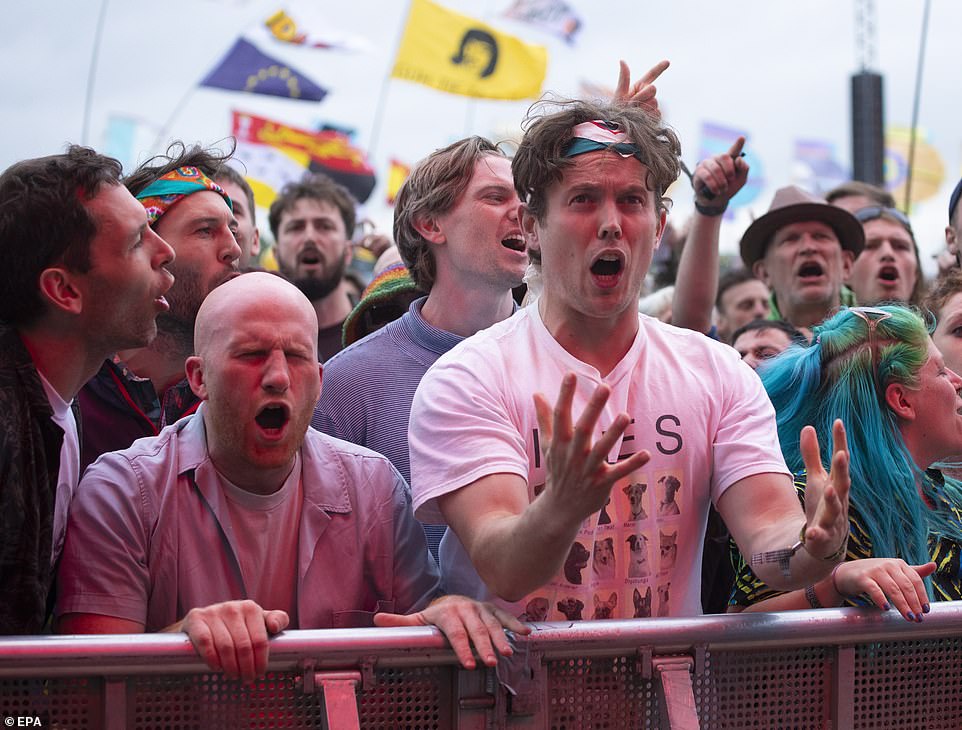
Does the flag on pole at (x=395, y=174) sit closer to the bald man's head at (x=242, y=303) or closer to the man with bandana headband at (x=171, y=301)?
the man with bandana headband at (x=171, y=301)

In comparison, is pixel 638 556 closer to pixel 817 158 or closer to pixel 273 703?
pixel 273 703

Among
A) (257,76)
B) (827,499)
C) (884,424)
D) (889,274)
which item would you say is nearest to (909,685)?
(827,499)

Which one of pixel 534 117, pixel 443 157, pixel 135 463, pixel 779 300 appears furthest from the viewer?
pixel 779 300

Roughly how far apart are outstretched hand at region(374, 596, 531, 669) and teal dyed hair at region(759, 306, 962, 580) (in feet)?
3.58

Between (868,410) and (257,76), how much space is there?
8057mm

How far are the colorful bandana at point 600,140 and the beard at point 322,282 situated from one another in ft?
10.4

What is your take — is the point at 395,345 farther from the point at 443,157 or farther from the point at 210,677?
the point at 210,677

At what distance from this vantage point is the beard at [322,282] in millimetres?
5699

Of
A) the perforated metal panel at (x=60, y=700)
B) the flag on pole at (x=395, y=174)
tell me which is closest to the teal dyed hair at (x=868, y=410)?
the perforated metal panel at (x=60, y=700)

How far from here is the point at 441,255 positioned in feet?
12.3

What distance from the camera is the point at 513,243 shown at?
364 centimetres

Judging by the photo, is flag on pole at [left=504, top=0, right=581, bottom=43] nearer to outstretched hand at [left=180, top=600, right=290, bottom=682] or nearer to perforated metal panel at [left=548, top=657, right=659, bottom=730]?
perforated metal panel at [left=548, top=657, right=659, bottom=730]

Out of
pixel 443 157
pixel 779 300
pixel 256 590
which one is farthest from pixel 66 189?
pixel 779 300

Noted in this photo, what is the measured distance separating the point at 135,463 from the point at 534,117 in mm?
1228
